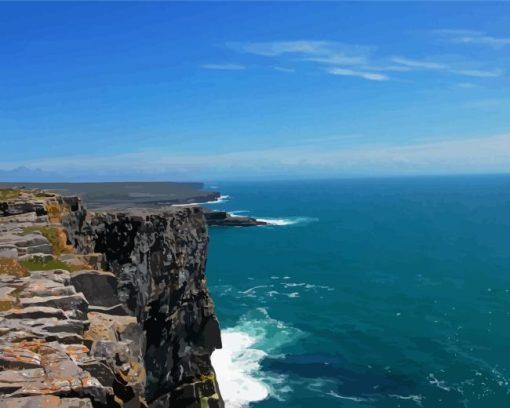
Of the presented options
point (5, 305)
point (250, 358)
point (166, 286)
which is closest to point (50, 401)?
point (5, 305)

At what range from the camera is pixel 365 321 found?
226ft

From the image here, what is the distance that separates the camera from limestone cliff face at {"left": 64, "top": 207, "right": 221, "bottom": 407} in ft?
117

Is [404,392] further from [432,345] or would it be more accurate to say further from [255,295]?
[255,295]

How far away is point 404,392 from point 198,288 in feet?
75.9

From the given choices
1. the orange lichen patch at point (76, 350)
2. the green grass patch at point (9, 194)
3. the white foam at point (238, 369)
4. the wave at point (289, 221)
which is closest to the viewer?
the orange lichen patch at point (76, 350)

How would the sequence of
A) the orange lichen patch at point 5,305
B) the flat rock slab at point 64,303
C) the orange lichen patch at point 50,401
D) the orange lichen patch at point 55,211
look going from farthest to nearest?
the orange lichen patch at point 55,211 < the flat rock slab at point 64,303 < the orange lichen patch at point 5,305 < the orange lichen patch at point 50,401

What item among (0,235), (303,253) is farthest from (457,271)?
(0,235)

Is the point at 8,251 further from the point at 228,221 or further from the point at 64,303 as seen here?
the point at 228,221

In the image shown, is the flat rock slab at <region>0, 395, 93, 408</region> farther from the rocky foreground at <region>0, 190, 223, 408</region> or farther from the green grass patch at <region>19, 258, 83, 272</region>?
the green grass patch at <region>19, 258, 83, 272</region>

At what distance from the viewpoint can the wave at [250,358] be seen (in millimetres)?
48656

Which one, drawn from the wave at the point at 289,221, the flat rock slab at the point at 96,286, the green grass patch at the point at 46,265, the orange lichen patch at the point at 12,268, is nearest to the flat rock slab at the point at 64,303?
the flat rock slab at the point at 96,286

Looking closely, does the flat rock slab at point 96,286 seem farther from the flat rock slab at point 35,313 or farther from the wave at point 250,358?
the wave at point 250,358

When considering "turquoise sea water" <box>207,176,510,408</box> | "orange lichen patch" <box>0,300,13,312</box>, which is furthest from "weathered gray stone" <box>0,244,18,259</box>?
"turquoise sea water" <box>207,176,510,408</box>

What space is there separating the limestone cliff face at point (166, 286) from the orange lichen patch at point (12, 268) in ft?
46.0
